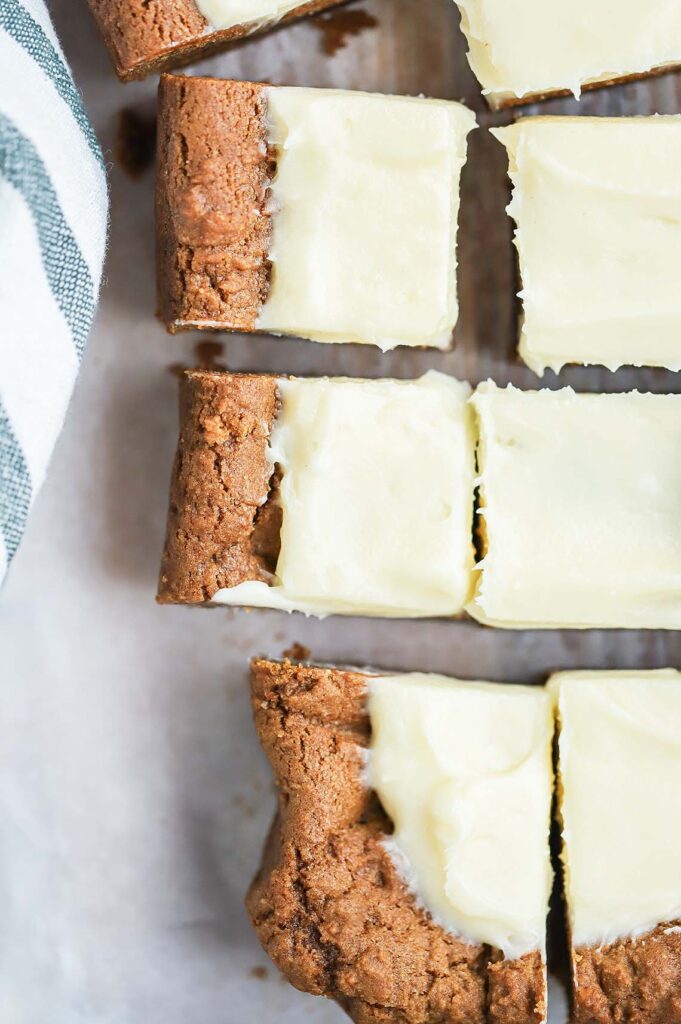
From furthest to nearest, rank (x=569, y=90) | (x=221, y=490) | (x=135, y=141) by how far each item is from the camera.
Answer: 1. (x=135, y=141)
2. (x=569, y=90)
3. (x=221, y=490)

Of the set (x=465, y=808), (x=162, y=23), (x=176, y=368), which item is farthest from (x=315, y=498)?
(x=162, y=23)

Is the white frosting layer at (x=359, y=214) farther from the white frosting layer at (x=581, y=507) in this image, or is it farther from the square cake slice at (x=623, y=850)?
the square cake slice at (x=623, y=850)

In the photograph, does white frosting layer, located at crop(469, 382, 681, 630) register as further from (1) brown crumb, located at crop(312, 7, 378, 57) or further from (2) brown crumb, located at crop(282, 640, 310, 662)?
(1) brown crumb, located at crop(312, 7, 378, 57)

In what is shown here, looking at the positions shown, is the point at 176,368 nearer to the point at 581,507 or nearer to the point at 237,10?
the point at 237,10

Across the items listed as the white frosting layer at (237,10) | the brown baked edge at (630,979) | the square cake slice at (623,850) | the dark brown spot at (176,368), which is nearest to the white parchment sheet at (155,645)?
the dark brown spot at (176,368)

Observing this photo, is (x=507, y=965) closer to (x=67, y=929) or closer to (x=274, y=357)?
(x=67, y=929)

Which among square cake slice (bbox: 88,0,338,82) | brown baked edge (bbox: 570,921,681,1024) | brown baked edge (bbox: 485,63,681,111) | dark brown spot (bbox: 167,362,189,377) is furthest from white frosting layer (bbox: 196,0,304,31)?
brown baked edge (bbox: 570,921,681,1024)

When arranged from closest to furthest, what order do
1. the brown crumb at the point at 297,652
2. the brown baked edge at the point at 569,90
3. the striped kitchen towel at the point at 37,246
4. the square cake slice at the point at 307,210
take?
the striped kitchen towel at the point at 37,246, the square cake slice at the point at 307,210, the brown baked edge at the point at 569,90, the brown crumb at the point at 297,652
